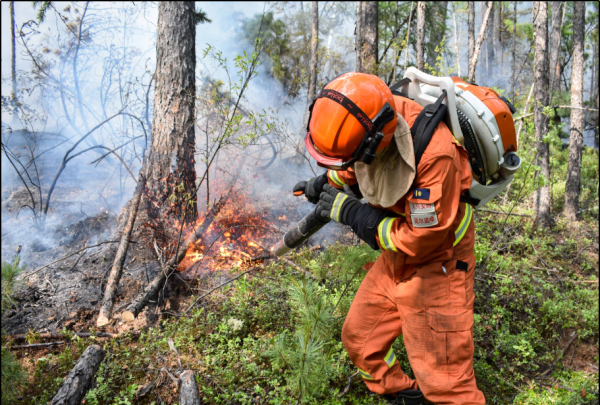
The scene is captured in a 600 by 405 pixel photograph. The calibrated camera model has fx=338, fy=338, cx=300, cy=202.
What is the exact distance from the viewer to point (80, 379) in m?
2.42

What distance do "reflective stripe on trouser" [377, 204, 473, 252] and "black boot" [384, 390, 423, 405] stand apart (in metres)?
1.17

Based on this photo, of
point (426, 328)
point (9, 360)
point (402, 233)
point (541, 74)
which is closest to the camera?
point (9, 360)

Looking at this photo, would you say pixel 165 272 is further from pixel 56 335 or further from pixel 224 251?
pixel 56 335

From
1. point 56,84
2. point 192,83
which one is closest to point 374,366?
point 192,83

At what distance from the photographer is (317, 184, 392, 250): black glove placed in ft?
6.97

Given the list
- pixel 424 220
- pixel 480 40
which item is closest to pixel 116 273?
pixel 424 220

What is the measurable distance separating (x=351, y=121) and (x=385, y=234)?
728mm

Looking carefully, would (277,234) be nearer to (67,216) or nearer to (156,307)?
(156,307)

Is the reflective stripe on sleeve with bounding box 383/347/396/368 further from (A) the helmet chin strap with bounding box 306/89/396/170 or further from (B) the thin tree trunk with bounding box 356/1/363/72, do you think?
(B) the thin tree trunk with bounding box 356/1/363/72

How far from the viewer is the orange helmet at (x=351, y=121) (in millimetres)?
1806

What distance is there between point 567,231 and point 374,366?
6329 millimetres

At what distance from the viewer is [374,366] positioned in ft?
7.91

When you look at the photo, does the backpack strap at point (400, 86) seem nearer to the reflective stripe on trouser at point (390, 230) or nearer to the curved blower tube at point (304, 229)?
the reflective stripe on trouser at point (390, 230)

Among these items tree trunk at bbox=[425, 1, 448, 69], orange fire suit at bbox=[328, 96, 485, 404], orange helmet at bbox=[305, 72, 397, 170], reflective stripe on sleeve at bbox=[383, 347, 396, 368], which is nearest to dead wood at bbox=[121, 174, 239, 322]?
orange fire suit at bbox=[328, 96, 485, 404]
